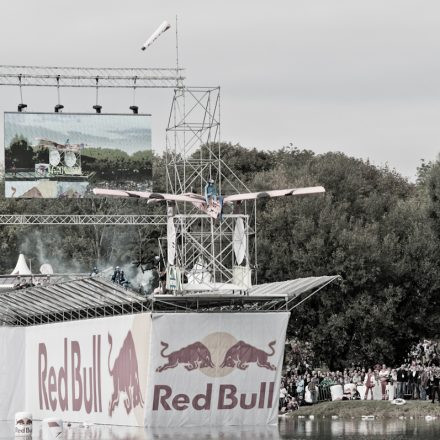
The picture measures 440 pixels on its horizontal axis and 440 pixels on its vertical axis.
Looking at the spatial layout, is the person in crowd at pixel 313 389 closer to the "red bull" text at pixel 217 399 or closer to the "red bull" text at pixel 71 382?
the "red bull" text at pixel 71 382

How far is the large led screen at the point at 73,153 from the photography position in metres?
83.9

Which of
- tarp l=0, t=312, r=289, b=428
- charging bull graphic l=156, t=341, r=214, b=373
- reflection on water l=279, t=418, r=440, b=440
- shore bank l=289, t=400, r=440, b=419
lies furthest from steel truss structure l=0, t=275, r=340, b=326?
shore bank l=289, t=400, r=440, b=419

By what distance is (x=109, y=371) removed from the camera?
62.6 m

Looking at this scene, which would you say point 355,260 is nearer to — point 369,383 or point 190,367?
point 369,383

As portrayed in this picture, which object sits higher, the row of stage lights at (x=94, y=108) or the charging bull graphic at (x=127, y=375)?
the row of stage lights at (x=94, y=108)

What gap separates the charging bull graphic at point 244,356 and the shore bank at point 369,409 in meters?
8.13

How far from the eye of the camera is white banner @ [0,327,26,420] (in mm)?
73188

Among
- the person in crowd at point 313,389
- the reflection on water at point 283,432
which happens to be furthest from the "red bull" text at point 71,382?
the person in crowd at point 313,389

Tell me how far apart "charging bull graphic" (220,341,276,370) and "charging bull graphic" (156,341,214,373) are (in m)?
0.66

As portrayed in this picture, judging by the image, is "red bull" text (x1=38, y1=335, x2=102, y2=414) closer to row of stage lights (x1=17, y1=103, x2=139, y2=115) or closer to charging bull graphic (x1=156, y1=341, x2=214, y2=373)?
charging bull graphic (x1=156, y1=341, x2=214, y2=373)

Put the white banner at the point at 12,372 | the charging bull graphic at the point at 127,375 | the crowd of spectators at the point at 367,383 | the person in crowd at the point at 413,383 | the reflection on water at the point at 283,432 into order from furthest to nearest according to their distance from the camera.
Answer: the white banner at the point at 12,372 → the person in crowd at the point at 413,383 → the crowd of spectators at the point at 367,383 → the charging bull graphic at the point at 127,375 → the reflection on water at the point at 283,432

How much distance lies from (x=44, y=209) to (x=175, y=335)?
199 feet

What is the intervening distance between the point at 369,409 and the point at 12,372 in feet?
51.4

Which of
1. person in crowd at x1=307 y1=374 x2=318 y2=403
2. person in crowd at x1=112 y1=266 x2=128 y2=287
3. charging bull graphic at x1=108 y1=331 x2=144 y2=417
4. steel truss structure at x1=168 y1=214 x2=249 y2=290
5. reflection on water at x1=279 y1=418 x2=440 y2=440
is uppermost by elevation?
steel truss structure at x1=168 y1=214 x2=249 y2=290
